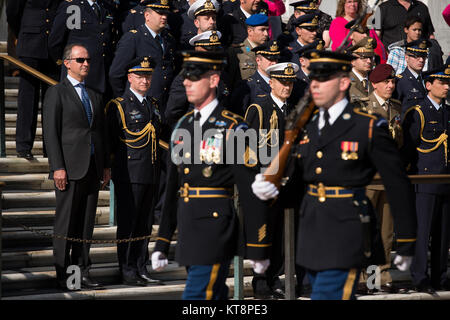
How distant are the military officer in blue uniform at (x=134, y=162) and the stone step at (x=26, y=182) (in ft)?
4.03

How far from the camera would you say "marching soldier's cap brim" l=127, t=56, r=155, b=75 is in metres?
8.38

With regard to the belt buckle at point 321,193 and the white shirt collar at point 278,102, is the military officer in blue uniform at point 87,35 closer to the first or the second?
the white shirt collar at point 278,102

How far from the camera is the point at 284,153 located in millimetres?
5547

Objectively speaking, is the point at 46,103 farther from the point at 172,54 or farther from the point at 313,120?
the point at 313,120

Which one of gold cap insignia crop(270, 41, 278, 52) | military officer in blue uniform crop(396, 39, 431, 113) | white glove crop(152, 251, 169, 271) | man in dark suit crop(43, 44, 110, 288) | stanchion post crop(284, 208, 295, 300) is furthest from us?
military officer in blue uniform crop(396, 39, 431, 113)

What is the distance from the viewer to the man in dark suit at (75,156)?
310 inches

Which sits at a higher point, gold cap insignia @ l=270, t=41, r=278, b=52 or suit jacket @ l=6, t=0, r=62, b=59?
suit jacket @ l=6, t=0, r=62, b=59

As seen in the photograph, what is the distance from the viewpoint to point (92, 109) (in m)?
8.10

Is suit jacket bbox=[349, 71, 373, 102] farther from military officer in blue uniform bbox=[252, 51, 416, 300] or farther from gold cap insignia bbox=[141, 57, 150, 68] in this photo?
military officer in blue uniform bbox=[252, 51, 416, 300]

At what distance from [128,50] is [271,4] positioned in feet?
9.38

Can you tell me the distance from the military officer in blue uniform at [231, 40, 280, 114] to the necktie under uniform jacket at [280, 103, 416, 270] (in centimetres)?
334

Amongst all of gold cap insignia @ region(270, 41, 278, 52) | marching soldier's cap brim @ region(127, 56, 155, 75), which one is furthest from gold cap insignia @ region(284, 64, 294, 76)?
marching soldier's cap brim @ region(127, 56, 155, 75)

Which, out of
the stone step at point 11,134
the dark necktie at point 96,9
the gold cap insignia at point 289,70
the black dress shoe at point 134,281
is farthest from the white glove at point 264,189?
the stone step at point 11,134

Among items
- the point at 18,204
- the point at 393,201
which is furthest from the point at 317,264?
the point at 18,204
